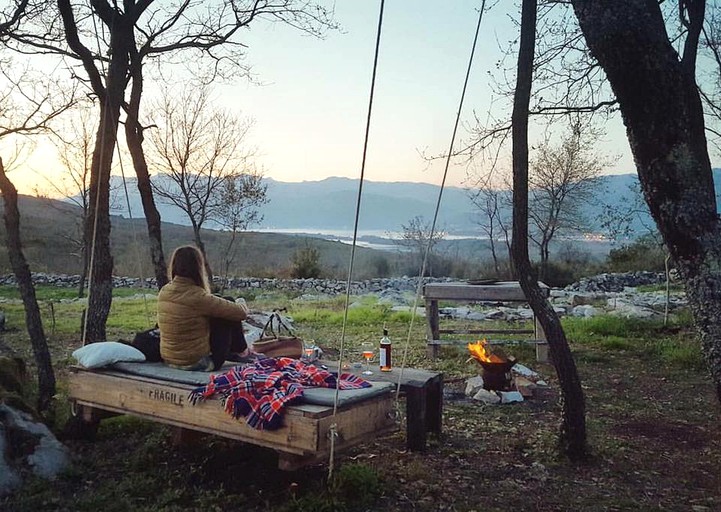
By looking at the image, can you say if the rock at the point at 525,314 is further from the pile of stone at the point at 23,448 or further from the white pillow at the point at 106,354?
the pile of stone at the point at 23,448

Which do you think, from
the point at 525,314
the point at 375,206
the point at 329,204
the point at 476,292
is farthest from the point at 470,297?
the point at 329,204

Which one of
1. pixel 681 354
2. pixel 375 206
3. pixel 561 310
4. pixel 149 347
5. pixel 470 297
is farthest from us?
pixel 375 206

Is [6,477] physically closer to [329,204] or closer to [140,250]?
[140,250]

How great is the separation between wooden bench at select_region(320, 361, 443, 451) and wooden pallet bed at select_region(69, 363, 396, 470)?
429 millimetres

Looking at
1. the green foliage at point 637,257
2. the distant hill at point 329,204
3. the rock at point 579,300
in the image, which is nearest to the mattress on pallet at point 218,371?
the rock at point 579,300

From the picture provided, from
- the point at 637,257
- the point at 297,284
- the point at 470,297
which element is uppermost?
the point at 637,257

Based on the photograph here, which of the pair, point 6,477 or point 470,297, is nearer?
point 6,477

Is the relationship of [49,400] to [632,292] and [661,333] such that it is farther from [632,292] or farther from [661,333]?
[632,292]

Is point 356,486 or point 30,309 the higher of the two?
point 30,309

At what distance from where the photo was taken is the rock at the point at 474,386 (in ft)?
22.5

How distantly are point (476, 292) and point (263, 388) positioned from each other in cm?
539

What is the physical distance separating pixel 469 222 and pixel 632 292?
792cm

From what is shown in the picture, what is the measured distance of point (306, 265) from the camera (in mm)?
21656

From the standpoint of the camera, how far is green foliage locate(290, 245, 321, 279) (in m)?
21.6
